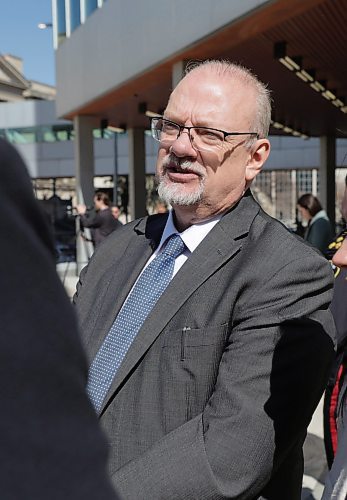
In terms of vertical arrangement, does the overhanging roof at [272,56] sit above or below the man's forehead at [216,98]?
above

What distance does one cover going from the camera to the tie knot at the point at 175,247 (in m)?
1.84

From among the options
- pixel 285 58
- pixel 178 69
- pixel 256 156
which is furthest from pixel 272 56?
pixel 256 156

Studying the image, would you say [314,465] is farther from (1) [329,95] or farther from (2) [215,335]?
(1) [329,95]

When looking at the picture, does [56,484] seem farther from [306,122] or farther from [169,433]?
[306,122]

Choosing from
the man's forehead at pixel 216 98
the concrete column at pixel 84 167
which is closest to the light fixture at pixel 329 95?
the concrete column at pixel 84 167

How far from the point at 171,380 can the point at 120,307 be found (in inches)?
12.8

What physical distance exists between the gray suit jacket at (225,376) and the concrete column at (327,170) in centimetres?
2196

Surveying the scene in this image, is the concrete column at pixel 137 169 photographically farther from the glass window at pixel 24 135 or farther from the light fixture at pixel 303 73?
the glass window at pixel 24 135

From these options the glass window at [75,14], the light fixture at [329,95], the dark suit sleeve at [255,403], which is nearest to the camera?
the dark suit sleeve at [255,403]

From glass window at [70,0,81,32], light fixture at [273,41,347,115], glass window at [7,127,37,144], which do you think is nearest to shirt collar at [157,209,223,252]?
light fixture at [273,41,347,115]

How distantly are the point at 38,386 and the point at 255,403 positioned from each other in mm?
1063

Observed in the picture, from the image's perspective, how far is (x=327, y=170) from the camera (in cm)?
2302

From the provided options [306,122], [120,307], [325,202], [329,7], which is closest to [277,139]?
[325,202]

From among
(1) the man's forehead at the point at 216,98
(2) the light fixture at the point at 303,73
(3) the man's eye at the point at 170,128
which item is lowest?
(3) the man's eye at the point at 170,128
